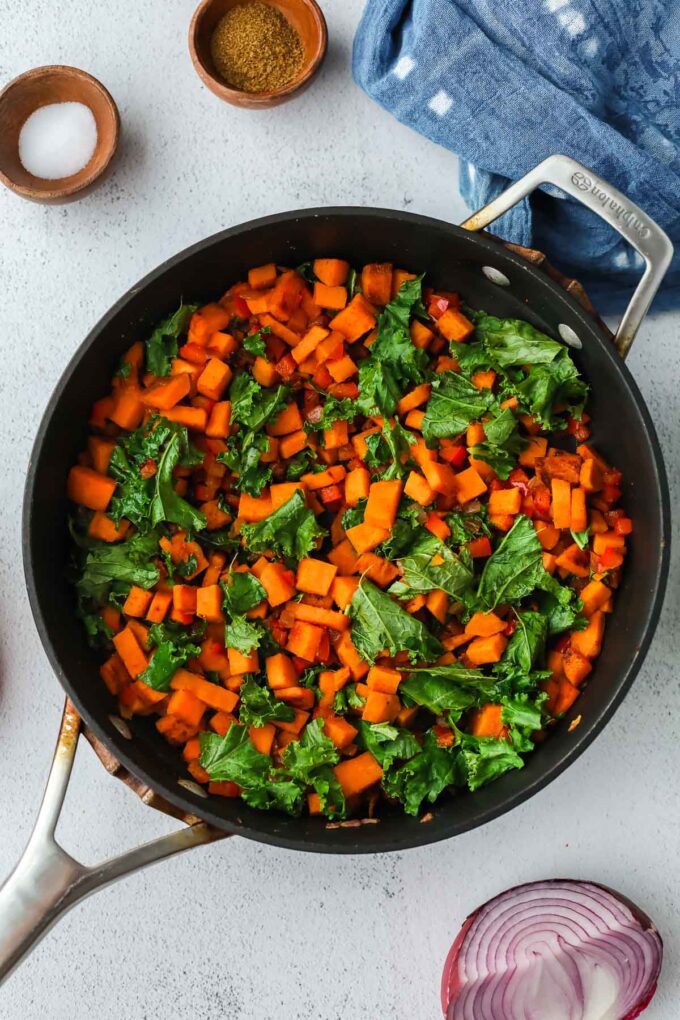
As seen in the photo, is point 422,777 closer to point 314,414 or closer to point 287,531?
point 287,531

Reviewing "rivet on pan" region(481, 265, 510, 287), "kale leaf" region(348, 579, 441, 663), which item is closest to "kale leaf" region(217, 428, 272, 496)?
"kale leaf" region(348, 579, 441, 663)

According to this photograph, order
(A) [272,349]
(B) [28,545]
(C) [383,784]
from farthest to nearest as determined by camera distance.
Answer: (A) [272,349] < (C) [383,784] < (B) [28,545]

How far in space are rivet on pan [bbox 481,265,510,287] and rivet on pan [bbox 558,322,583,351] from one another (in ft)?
0.63

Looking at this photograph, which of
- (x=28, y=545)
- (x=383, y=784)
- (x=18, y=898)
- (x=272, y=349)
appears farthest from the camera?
(x=272, y=349)

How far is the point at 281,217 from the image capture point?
2.61 m

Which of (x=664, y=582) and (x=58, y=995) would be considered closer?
(x=664, y=582)

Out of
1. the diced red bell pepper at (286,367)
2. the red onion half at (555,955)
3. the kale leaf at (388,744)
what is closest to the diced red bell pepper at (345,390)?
the diced red bell pepper at (286,367)

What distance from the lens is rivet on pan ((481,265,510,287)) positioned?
8.91ft

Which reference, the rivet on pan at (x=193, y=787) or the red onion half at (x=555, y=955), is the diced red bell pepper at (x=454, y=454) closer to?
the rivet on pan at (x=193, y=787)

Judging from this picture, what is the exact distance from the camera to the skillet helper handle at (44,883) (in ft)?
7.40

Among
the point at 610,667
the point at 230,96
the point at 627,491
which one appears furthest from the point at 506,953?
the point at 230,96

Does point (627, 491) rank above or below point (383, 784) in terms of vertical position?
above

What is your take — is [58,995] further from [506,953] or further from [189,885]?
[506,953]

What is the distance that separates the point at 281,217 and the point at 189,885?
1923mm
